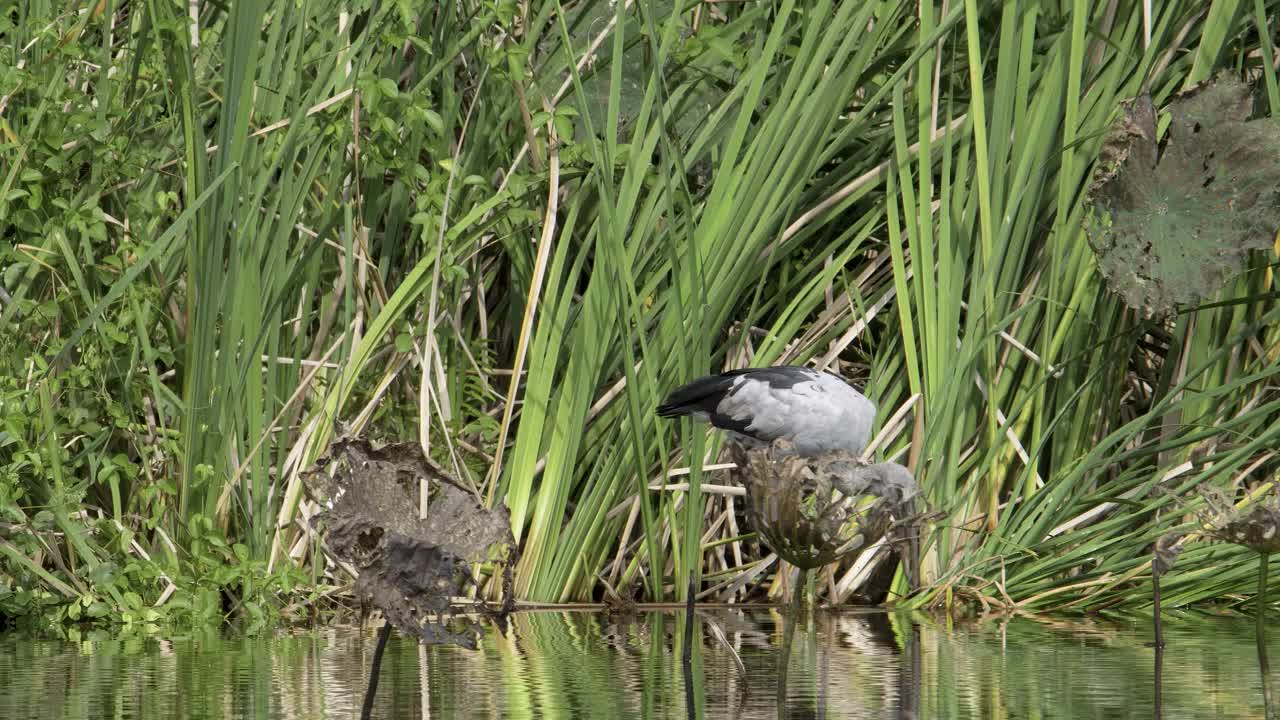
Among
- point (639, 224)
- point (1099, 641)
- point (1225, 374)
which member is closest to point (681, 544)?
point (639, 224)

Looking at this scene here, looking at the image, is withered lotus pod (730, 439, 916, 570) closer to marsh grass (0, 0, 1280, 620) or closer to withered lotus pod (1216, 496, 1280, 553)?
withered lotus pod (1216, 496, 1280, 553)

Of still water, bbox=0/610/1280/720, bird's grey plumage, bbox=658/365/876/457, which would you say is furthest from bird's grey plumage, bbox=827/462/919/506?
bird's grey plumage, bbox=658/365/876/457

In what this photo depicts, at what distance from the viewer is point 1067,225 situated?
353cm

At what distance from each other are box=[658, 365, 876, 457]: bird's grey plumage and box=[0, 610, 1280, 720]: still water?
15.1 inches

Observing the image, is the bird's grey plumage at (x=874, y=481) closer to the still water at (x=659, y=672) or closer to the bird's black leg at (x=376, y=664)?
the still water at (x=659, y=672)

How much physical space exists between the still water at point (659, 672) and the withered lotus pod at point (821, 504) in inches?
9.2

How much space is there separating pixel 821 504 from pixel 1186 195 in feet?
6.56

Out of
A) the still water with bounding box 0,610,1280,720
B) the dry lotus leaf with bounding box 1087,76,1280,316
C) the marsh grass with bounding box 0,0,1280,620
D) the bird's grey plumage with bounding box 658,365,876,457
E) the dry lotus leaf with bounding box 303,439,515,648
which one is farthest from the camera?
the dry lotus leaf with bounding box 1087,76,1280,316

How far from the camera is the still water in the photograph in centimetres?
237

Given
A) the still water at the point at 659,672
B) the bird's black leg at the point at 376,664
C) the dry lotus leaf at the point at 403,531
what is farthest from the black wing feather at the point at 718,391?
the bird's black leg at the point at 376,664

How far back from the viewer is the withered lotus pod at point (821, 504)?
6.92ft

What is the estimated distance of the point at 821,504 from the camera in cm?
212

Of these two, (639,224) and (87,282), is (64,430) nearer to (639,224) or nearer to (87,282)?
(87,282)

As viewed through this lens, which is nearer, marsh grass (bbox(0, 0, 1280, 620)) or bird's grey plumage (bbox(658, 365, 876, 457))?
bird's grey plumage (bbox(658, 365, 876, 457))
